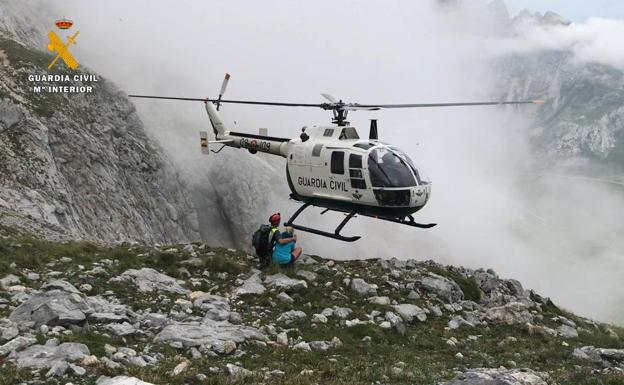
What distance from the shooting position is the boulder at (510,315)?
1486 centimetres

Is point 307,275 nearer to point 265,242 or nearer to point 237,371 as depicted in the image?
point 265,242

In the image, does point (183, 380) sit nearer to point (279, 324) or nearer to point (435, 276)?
point (279, 324)

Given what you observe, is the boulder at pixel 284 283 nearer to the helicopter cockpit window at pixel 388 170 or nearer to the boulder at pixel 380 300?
the boulder at pixel 380 300

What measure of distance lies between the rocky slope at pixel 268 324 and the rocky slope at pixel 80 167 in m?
9.03

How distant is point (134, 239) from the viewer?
41031 millimetres

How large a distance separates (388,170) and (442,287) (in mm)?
4554

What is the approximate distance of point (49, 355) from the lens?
25.8 ft

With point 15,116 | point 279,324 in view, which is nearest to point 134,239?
point 15,116

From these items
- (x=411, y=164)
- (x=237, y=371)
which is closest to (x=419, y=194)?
(x=411, y=164)

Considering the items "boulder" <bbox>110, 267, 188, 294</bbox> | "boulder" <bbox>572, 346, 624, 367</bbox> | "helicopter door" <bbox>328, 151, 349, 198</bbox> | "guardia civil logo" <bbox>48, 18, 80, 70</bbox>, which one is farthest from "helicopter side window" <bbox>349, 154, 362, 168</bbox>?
"guardia civil logo" <bbox>48, 18, 80, 70</bbox>

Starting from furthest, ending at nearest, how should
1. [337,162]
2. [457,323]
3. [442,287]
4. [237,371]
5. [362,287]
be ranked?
[337,162], [442,287], [362,287], [457,323], [237,371]

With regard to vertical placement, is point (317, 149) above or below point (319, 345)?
above

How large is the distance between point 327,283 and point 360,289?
1.09 meters

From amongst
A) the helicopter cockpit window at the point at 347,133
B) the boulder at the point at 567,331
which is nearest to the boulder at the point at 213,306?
the helicopter cockpit window at the point at 347,133
